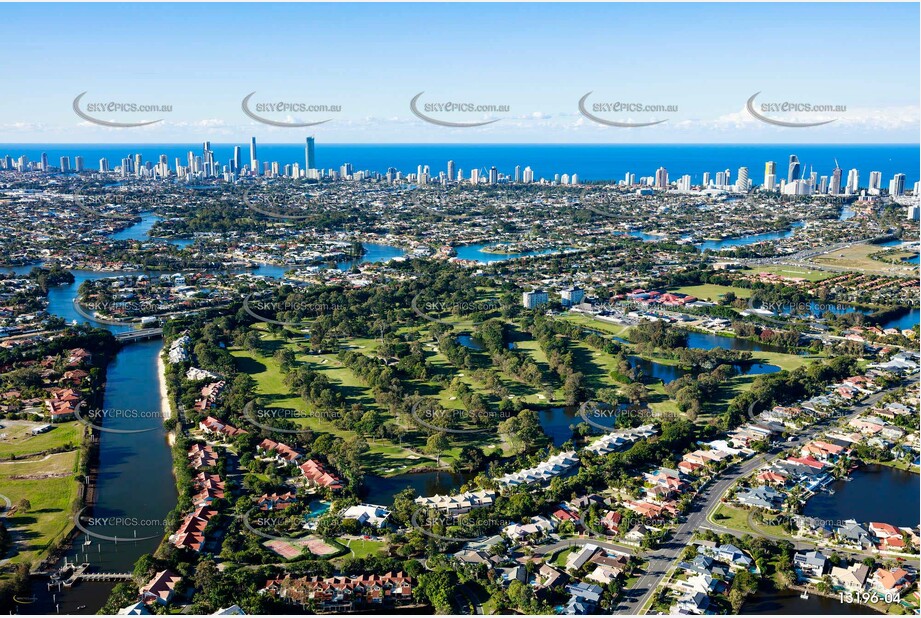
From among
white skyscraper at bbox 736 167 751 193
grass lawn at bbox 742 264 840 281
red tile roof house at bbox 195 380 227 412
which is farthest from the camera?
white skyscraper at bbox 736 167 751 193

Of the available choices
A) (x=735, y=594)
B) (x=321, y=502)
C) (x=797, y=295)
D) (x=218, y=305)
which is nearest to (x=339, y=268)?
(x=218, y=305)

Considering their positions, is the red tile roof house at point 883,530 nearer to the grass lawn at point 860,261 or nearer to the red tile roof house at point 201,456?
the red tile roof house at point 201,456

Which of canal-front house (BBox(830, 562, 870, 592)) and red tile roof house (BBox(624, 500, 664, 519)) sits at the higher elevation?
red tile roof house (BBox(624, 500, 664, 519))

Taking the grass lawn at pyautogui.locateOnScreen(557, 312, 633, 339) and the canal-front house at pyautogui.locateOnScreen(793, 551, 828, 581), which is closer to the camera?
the canal-front house at pyautogui.locateOnScreen(793, 551, 828, 581)

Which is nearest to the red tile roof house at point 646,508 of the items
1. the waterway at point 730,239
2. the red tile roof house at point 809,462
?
the red tile roof house at point 809,462

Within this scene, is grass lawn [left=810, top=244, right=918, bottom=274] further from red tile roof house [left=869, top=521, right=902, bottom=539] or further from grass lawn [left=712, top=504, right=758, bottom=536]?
grass lawn [left=712, top=504, right=758, bottom=536]

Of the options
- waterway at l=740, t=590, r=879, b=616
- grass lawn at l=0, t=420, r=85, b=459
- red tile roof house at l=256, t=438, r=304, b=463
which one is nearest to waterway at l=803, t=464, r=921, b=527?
waterway at l=740, t=590, r=879, b=616
